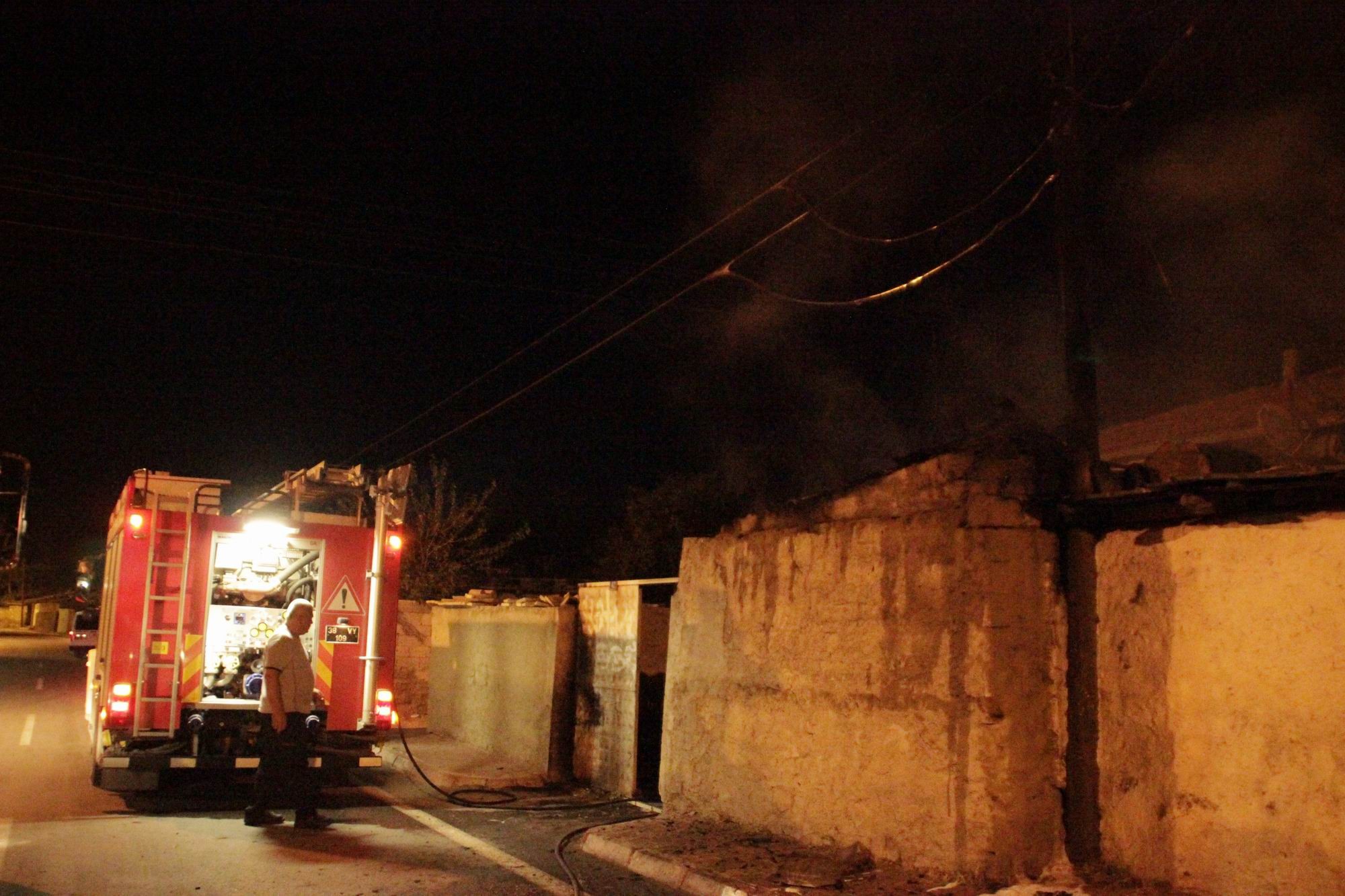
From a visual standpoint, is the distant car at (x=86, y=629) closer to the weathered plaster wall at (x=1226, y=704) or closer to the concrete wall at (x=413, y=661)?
the concrete wall at (x=413, y=661)

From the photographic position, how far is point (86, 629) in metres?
13.4

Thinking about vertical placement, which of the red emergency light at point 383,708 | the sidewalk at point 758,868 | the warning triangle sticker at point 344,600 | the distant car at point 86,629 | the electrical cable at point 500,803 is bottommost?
the electrical cable at point 500,803

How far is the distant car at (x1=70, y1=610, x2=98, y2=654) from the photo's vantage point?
1310 cm

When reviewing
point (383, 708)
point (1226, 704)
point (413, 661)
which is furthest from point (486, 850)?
point (413, 661)

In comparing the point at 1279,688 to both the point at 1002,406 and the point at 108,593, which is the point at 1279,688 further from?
the point at 108,593

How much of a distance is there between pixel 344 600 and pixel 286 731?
1730mm

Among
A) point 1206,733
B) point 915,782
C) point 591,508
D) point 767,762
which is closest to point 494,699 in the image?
point 767,762

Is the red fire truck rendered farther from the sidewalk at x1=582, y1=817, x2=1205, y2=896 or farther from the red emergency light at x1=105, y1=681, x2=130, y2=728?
the sidewalk at x1=582, y1=817, x2=1205, y2=896

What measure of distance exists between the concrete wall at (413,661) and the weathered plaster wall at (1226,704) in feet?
45.1

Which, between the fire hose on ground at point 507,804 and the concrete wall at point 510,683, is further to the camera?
the concrete wall at point 510,683

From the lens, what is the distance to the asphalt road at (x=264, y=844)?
287 inches

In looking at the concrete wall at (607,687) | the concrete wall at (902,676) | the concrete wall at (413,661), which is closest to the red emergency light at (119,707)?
the concrete wall at (607,687)

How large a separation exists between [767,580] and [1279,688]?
3.96 meters

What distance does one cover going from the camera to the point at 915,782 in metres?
7.17
